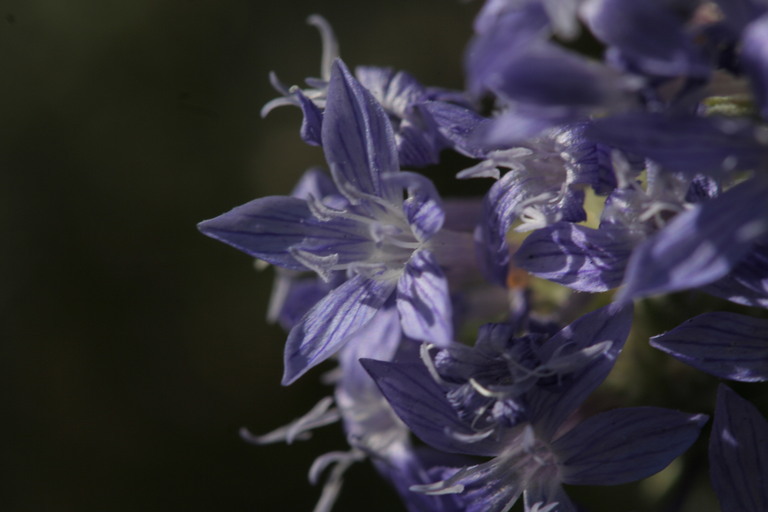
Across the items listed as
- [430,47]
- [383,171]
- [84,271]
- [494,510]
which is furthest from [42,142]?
[494,510]

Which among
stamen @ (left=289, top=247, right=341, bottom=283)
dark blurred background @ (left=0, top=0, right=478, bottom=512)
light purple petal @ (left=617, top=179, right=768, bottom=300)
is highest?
light purple petal @ (left=617, top=179, right=768, bottom=300)

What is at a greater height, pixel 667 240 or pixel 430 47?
pixel 667 240

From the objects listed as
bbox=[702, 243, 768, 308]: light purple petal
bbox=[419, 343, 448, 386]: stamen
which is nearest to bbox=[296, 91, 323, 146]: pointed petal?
bbox=[419, 343, 448, 386]: stamen

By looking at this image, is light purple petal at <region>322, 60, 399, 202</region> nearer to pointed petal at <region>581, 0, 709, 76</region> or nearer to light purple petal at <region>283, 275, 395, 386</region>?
light purple petal at <region>283, 275, 395, 386</region>

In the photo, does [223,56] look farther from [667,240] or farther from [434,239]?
[667,240]

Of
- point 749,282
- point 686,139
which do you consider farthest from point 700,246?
point 749,282

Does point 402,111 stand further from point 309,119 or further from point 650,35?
point 650,35

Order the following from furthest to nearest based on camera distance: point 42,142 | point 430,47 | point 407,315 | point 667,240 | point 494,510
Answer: point 430,47 → point 42,142 → point 494,510 → point 407,315 → point 667,240
